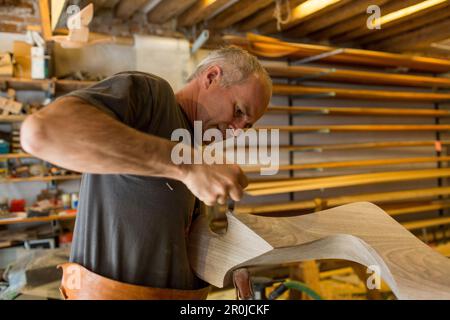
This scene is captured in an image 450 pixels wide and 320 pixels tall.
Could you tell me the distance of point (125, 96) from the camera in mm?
740

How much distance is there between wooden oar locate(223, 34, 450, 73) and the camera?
3166 millimetres

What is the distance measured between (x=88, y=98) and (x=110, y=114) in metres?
0.05

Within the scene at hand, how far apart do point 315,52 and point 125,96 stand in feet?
10.9

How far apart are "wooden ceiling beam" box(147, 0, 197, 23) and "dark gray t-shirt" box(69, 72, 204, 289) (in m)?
2.71

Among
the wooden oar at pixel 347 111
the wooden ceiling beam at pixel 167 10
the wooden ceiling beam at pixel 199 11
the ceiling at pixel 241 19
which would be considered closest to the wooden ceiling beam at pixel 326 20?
the ceiling at pixel 241 19

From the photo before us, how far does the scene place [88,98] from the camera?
664 mm

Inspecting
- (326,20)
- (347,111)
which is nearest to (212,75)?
(326,20)

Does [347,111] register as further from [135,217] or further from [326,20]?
[135,217]

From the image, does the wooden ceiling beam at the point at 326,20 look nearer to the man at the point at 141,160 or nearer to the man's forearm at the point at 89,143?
the man at the point at 141,160

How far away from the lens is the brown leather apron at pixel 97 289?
0.78m

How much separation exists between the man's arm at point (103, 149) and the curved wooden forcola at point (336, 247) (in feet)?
0.57

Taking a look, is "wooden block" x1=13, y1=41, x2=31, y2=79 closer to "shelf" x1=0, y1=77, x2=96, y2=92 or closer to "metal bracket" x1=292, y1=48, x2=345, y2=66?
"shelf" x1=0, y1=77, x2=96, y2=92

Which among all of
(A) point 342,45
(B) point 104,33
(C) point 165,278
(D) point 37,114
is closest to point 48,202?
(B) point 104,33

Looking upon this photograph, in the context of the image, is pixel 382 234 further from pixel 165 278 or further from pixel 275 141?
pixel 275 141
